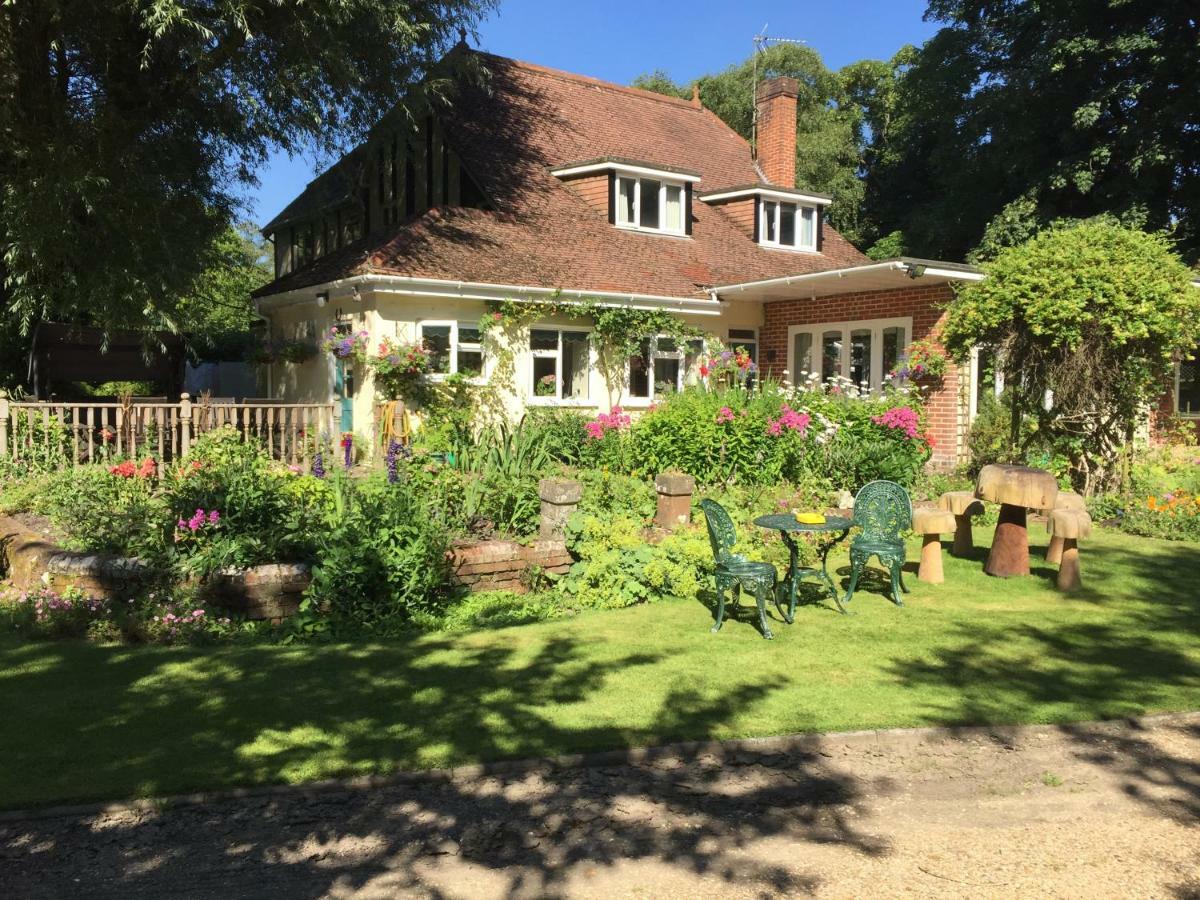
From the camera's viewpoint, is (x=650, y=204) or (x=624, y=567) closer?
(x=624, y=567)

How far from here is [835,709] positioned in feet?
17.8

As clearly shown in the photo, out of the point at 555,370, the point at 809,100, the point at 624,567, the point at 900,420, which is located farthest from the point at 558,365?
the point at 809,100

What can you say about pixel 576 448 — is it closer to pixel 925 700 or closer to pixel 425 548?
pixel 425 548

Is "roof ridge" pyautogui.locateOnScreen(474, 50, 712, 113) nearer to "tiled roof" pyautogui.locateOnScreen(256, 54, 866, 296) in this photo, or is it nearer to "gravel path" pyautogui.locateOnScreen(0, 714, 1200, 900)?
"tiled roof" pyautogui.locateOnScreen(256, 54, 866, 296)

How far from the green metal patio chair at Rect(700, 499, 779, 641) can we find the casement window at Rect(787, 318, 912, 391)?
31.5 feet

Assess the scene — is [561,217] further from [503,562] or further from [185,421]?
[503,562]

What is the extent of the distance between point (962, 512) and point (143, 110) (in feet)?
44.8

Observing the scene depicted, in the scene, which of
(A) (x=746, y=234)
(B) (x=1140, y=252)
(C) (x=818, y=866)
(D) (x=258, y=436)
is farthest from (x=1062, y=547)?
(A) (x=746, y=234)

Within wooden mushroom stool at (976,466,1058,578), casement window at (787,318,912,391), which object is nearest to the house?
casement window at (787,318,912,391)

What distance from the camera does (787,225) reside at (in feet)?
80.0

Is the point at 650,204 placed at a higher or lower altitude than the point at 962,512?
higher

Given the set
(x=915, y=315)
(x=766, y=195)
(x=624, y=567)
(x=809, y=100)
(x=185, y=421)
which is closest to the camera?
(x=624, y=567)

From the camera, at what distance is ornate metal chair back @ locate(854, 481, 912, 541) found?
26.7 ft

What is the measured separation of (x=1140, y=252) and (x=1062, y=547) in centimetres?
523
